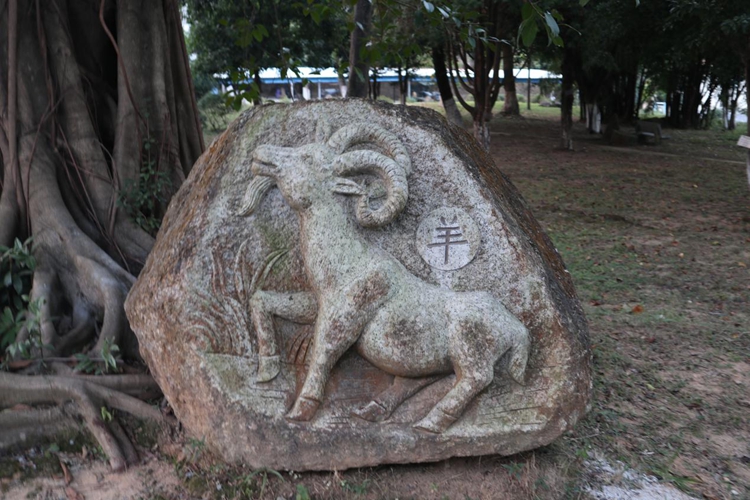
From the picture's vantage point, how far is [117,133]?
15.4 ft

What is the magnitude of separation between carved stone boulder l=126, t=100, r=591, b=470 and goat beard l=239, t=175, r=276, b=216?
1 centimetres

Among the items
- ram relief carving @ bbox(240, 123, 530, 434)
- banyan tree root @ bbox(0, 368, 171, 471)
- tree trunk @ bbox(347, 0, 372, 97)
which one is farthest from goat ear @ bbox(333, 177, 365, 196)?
tree trunk @ bbox(347, 0, 372, 97)

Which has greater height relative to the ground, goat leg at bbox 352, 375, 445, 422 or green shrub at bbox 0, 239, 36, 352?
green shrub at bbox 0, 239, 36, 352

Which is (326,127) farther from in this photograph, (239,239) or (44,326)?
(44,326)

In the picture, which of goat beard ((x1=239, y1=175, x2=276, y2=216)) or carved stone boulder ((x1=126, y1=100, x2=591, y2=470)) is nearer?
carved stone boulder ((x1=126, y1=100, x2=591, y2=470))

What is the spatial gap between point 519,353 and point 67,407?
7.73 feet

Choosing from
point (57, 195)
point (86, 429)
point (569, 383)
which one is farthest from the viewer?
point (57, 195)

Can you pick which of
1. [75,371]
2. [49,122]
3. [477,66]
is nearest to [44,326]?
[75,371]

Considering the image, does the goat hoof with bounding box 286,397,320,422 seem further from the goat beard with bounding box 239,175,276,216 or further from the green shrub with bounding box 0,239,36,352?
the green shrub with bounding box 0,239,36,352

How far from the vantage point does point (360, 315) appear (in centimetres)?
302

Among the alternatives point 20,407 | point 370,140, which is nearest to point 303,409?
point 370,140

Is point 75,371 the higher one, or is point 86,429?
point 75,371

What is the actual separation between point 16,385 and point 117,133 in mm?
1841

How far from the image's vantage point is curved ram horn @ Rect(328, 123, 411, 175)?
3.13 meters
